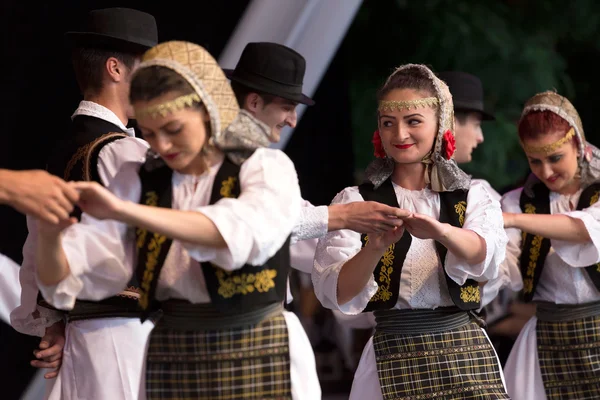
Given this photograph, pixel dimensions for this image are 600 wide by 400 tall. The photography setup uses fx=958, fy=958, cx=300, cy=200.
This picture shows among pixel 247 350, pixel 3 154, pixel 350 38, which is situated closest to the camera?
pixel 247 350

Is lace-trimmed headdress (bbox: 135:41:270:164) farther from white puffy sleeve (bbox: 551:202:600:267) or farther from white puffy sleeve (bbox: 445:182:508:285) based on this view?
white puffy sleeve (bbox: 551:202:600:267)

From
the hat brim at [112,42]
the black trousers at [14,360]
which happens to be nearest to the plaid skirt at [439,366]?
the hat brim at [112,42]

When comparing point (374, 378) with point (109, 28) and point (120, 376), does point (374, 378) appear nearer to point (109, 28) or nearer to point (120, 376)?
point (120, 376)

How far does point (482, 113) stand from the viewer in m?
4.85

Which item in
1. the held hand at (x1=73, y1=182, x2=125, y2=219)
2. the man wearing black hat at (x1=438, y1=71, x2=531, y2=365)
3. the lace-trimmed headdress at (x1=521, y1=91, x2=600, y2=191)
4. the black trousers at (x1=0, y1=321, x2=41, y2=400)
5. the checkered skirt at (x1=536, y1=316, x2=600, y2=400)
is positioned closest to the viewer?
the held hand at (x1=73, y1=182, x2=125, y2=219)

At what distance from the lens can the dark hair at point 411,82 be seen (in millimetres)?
3256

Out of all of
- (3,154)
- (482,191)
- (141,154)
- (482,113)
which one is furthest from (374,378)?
(3,154)

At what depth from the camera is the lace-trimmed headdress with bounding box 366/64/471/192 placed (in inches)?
127

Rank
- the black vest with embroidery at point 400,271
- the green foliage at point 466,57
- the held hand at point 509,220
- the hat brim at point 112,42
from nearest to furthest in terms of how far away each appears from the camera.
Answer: the black vest with embroidery at point 400,271
the hat brim at point 112,42
the held hand at point 509,220
the green foliage at point 466,57

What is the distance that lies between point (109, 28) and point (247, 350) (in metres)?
1.46

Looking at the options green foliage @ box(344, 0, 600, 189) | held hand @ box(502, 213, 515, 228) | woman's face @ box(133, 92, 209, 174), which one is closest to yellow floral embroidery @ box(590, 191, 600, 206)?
held hand @ box(502, 213, 515, 228)

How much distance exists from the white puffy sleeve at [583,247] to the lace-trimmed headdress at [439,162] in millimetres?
708

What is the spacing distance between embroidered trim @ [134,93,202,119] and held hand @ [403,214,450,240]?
785mm

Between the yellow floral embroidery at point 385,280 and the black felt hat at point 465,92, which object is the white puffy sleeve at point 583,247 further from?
the black felt hat at point 465,92
